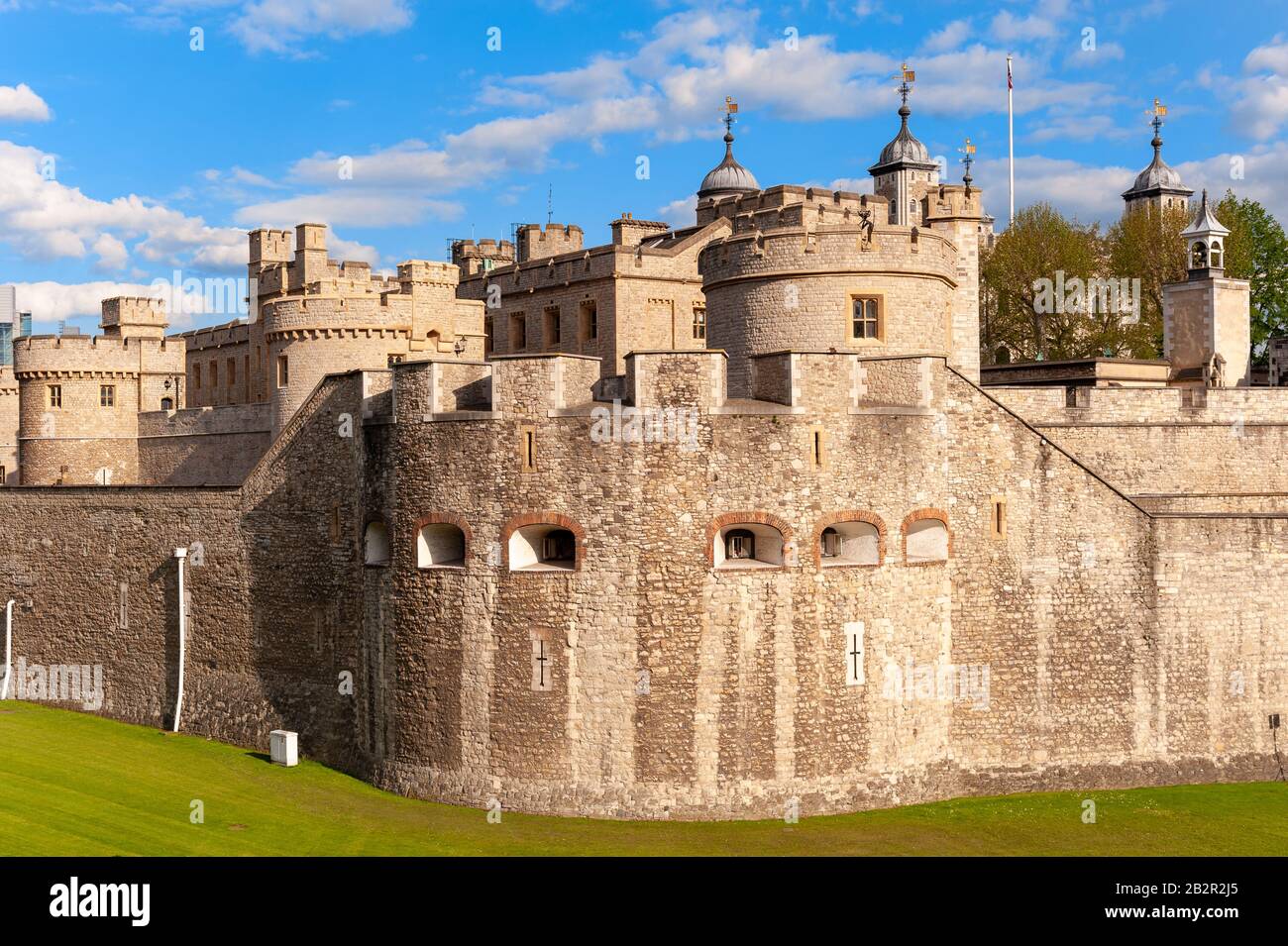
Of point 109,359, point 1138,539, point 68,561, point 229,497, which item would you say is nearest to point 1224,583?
point 1138,539

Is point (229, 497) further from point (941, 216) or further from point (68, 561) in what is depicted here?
point (941, 216)

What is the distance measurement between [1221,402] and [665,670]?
56.6ft

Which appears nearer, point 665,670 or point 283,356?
point 665,670

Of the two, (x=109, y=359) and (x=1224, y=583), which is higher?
(x=109, y=359)

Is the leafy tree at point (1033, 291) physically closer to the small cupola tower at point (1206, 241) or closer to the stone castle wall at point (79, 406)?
the small cupola tower at point (1206, 241)

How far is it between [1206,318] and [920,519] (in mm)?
21101

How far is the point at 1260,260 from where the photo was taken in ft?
203

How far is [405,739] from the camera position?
92.5 ft

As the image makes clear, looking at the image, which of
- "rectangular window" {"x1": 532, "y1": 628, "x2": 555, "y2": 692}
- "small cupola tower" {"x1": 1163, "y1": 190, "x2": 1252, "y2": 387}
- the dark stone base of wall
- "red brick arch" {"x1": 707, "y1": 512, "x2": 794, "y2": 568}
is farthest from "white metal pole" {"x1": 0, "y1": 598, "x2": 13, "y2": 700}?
"small cupola tower" {"x1": 1163, "y1": 190, "x2": 1252, "y2": 387}

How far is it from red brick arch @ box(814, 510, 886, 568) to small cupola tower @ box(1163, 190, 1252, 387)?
20.5 metres

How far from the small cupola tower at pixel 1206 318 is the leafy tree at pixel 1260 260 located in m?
14.3

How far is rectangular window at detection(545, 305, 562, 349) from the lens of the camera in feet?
151

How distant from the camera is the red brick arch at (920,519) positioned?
1075 inches

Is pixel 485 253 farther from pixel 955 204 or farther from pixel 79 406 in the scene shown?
pixel 955 204
